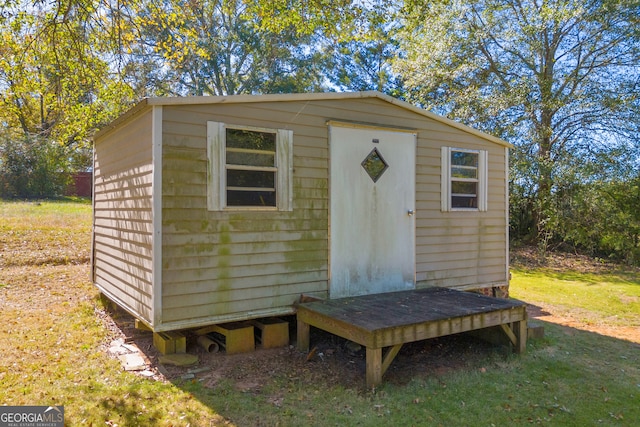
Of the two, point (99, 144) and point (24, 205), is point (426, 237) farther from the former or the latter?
point (24, 205)

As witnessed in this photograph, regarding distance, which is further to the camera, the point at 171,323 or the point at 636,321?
the point at 636,321

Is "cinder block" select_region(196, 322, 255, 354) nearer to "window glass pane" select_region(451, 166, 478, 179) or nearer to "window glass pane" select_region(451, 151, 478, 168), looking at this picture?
"window glass pane" select_region(451, 166, 478, 179)

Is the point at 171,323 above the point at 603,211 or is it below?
below

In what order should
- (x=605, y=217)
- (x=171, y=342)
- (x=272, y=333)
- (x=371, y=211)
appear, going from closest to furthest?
Result: 1. (x=171, y=342)
2. (x=272, y=333)
3. (x=371, y=211)
4. (x=605, y=217)

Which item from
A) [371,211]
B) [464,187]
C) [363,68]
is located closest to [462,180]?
[464,187]

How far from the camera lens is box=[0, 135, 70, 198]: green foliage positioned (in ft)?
54.3

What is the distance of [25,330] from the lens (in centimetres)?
546

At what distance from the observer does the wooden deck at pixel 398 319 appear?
402 cm

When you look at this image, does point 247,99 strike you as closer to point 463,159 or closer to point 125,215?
point 125,215

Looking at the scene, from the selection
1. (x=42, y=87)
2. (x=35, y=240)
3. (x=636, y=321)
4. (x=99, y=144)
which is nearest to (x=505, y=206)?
(x=636, y=321)

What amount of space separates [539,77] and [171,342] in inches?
480

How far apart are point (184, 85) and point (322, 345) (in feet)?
55.0

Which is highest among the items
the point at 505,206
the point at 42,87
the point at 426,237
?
the point at 42,87

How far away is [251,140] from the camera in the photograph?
4863 millimetres
